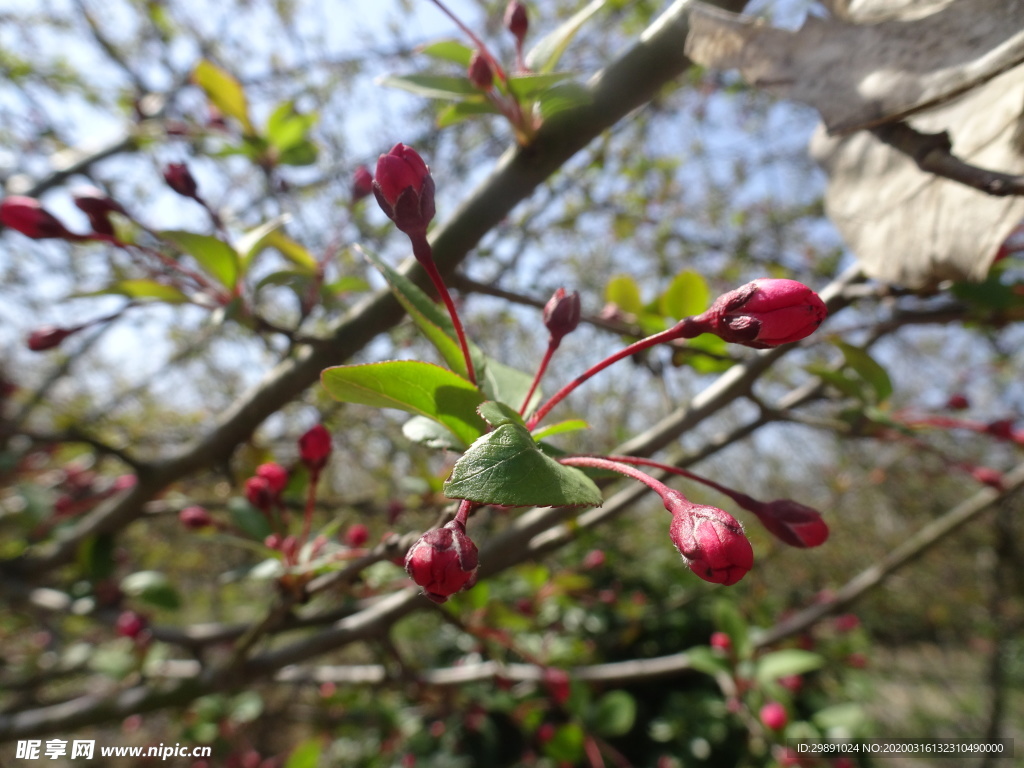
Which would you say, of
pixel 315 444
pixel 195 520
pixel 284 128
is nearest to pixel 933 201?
pixel 315 444

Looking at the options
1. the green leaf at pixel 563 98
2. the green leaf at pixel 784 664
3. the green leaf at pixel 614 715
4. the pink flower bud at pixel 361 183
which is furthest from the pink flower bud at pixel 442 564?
the green leaf at pixel 614 715

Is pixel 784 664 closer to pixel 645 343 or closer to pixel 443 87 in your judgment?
pixel 645 343

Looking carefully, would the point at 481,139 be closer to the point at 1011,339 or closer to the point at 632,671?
the point at 632,671

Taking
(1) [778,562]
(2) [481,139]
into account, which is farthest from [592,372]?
(1) [778,562]

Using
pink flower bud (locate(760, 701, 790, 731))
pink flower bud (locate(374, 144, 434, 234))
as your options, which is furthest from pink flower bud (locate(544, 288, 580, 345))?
pink flower bud (locate(760, 701, 790, 731))

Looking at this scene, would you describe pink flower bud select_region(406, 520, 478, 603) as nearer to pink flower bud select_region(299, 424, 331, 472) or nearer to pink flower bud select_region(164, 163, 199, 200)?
pink flower bud select_region(299, 424, 331, 472)

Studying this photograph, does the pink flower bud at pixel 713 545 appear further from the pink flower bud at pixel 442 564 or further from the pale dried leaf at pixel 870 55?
the pale dried leaf at pixel 870 55
